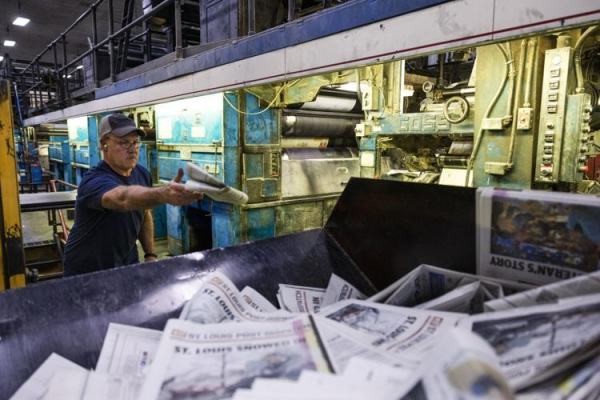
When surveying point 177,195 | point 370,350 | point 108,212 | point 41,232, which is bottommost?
point 41,232

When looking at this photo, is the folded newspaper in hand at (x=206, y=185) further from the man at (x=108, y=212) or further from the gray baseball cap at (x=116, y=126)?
the gray baseball cap at (x=116, y=126)

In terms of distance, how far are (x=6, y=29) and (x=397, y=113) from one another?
38.3 ft

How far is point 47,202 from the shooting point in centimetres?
308

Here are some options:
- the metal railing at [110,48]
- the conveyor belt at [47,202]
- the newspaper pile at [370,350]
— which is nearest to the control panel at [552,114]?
the metal railing at [110,48]

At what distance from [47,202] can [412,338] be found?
10.2 ft

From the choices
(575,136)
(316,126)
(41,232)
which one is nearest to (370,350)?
(575,136)

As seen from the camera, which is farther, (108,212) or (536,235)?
(108,212)

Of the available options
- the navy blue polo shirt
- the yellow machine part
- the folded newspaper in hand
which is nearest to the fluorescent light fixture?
the yellow machine part

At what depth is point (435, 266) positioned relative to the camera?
1.33 m

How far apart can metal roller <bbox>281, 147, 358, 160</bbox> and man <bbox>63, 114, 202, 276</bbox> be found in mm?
2560

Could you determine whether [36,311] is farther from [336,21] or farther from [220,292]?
[336,21]

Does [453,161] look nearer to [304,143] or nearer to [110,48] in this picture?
[304,143]

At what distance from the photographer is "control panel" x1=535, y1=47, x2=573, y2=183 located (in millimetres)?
2191

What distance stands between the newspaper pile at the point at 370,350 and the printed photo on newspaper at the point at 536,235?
78 millimetres
